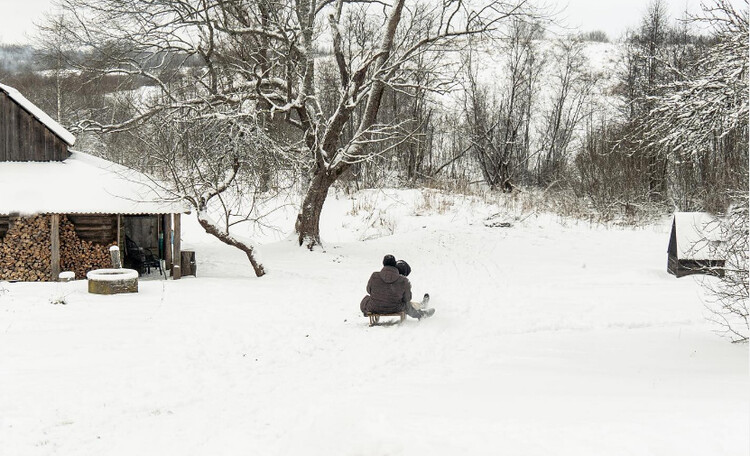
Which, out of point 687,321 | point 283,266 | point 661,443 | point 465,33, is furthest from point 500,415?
Result: point 465,33

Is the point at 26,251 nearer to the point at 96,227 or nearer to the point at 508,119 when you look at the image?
the point at 96,227

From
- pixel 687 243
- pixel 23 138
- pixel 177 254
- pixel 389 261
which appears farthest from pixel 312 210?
pixel 687 243

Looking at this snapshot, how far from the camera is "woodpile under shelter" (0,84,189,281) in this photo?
14.2 metres

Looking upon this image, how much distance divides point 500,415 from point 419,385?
170cm

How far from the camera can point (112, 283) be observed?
39.8 ft

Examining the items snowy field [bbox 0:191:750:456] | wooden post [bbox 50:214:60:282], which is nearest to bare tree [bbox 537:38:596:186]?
snowy field [bbox 0:191:750:456]

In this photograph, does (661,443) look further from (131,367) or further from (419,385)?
(131,367)

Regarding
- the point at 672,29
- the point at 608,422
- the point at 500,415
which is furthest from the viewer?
the point at 672,29

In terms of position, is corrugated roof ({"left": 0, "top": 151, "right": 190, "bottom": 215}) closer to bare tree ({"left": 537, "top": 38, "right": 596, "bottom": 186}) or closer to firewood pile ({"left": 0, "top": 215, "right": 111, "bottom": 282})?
firewood pile ({"left": 0, "top": 215, "right": 111, "bottom": 282})

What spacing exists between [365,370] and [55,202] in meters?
9.92

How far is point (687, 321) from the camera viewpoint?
1149 cm

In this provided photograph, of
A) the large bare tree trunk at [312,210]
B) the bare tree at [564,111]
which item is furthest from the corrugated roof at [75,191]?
the bare tree at [564,111]

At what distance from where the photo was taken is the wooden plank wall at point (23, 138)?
591 inches

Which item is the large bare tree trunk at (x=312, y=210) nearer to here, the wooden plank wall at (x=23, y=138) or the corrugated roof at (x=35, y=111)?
the corrugated roof at (x=35, y=111)
